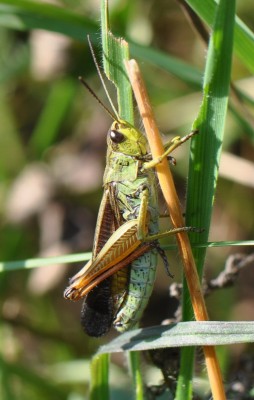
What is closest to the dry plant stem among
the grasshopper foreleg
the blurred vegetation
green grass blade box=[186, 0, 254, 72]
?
the grasshopper foreleg

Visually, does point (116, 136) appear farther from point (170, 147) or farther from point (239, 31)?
point (239, 31)

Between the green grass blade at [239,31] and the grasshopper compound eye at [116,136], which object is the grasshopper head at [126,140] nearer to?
the grasshopper compound eye at [116,136]

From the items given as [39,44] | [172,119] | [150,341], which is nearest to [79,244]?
[172,119]

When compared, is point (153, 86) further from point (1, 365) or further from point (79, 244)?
point (1, 365)

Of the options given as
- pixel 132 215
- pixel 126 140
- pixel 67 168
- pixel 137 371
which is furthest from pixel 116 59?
pixel 67 168

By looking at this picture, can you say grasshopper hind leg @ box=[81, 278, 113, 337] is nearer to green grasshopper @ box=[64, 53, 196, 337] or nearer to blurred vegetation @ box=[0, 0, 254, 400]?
green grasshopper @ box=[64, 53, 196, 337]

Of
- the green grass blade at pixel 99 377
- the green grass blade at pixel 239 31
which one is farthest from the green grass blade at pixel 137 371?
the green grass blade at pixel 239 31
